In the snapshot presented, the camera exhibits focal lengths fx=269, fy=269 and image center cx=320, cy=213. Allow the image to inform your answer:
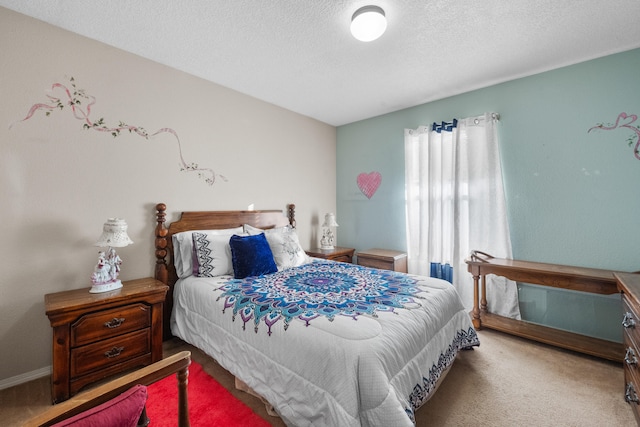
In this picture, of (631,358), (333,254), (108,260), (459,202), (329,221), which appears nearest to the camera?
(631,358)

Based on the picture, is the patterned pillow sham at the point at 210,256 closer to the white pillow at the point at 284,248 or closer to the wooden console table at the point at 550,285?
the white pillow at the point at 284,248

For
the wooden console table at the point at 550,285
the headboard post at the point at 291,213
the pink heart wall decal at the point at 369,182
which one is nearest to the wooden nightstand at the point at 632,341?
the wooden console table at the point at 550,285

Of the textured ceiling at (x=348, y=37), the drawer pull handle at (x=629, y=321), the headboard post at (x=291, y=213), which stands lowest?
Result: the drawer pull handle at (x=629, y=321)

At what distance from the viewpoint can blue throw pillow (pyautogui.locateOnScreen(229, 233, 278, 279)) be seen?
92.1 inches

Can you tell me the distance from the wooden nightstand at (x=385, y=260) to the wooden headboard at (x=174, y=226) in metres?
1.38

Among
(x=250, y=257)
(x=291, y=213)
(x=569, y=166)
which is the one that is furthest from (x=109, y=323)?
(x=569, y=166)

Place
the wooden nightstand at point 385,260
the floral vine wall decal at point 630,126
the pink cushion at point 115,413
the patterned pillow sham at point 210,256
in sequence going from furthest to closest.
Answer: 1. the wooden nightstand at point 385,260
2. the patterned pillow sham at point 210,256
3. the floral vine wall decal at point 630,126
4. the pink cushion at point 115,413

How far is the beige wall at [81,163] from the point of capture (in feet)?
6.07

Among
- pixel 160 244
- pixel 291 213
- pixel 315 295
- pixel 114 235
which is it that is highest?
pixel 291 213

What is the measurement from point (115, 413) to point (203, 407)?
1.16 meters

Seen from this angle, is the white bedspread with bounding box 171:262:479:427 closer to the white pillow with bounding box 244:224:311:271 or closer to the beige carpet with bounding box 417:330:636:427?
the beige carpet with bounding box 417:330:636:427

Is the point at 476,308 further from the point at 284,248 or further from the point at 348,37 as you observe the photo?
the point at 348,37

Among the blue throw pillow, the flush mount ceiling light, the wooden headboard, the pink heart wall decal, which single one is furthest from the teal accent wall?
the wooden headboard

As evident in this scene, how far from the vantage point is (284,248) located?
2723 mm
